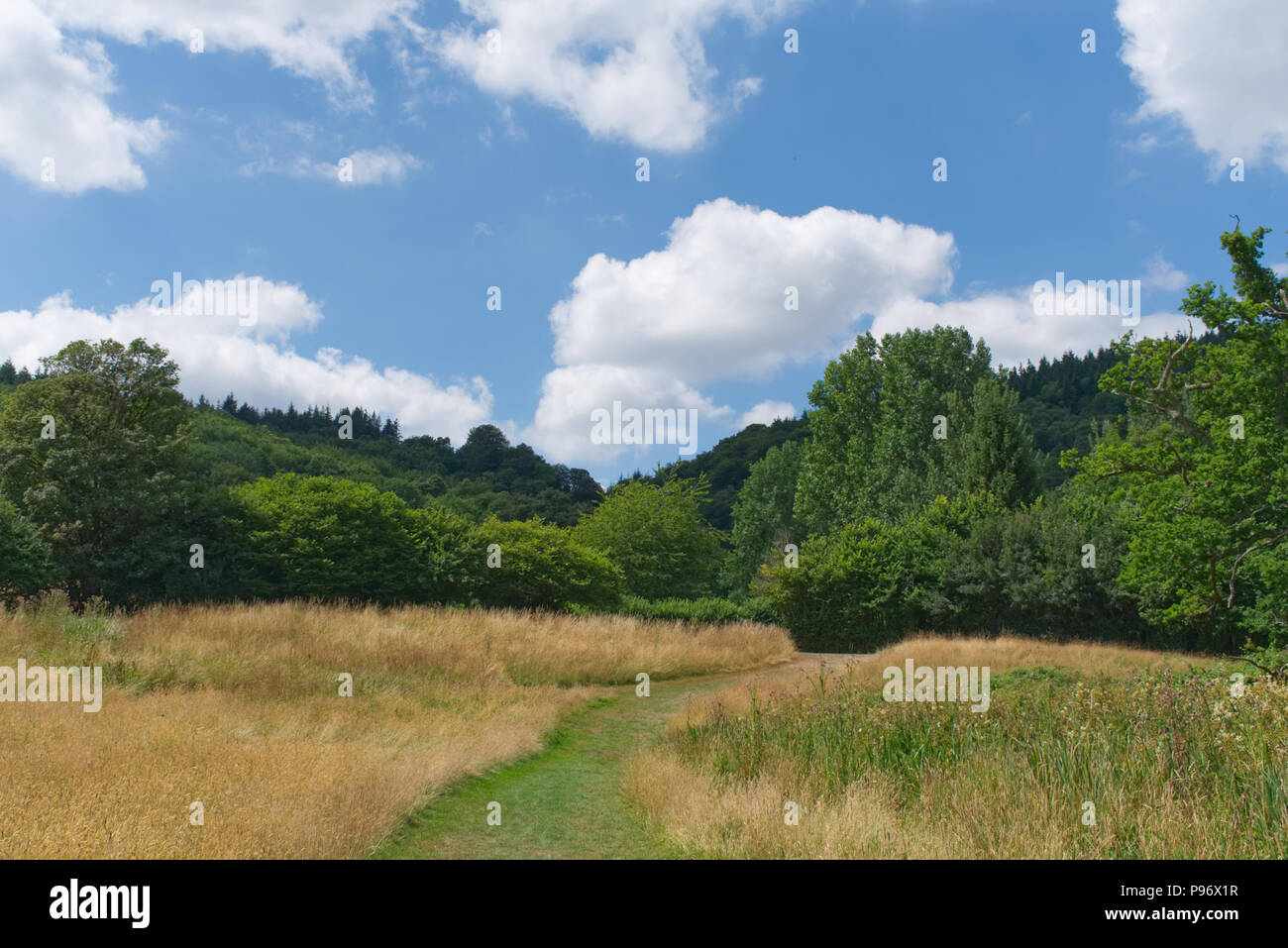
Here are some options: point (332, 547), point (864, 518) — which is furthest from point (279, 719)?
point (864, 518)

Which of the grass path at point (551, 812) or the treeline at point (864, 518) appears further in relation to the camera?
the treeline at point (864, 518)

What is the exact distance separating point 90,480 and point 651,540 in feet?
84.4

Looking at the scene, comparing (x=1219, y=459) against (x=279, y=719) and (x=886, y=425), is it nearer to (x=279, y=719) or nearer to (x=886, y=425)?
(x=886, y=425)

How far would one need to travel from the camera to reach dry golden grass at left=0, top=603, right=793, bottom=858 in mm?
5746

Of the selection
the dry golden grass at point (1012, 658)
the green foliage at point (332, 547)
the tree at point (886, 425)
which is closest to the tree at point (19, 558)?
the green foliage at point (332, 547)

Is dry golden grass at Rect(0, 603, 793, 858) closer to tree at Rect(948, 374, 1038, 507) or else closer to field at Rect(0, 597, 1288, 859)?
field at Rect(0, 597, 1288, 859)

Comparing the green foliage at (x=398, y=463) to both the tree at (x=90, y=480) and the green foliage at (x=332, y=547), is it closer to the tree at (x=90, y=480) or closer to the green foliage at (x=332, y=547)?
the tree at (x=90, y=480)

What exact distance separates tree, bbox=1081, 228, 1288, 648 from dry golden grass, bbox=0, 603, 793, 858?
13754mm

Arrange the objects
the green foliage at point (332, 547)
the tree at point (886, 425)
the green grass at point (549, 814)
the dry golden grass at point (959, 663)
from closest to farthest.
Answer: the green grass at point (549, 814), the dry golden grass at point (959, 663), the green foliage at point (332, 547), the tree at point (886, 425)

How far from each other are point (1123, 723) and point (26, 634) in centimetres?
1521

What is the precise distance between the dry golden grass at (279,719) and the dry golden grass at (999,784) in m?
2.69

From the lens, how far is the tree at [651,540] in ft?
144

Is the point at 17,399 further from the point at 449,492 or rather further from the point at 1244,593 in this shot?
the point at 1244,593

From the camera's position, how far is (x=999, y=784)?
6473 mm
